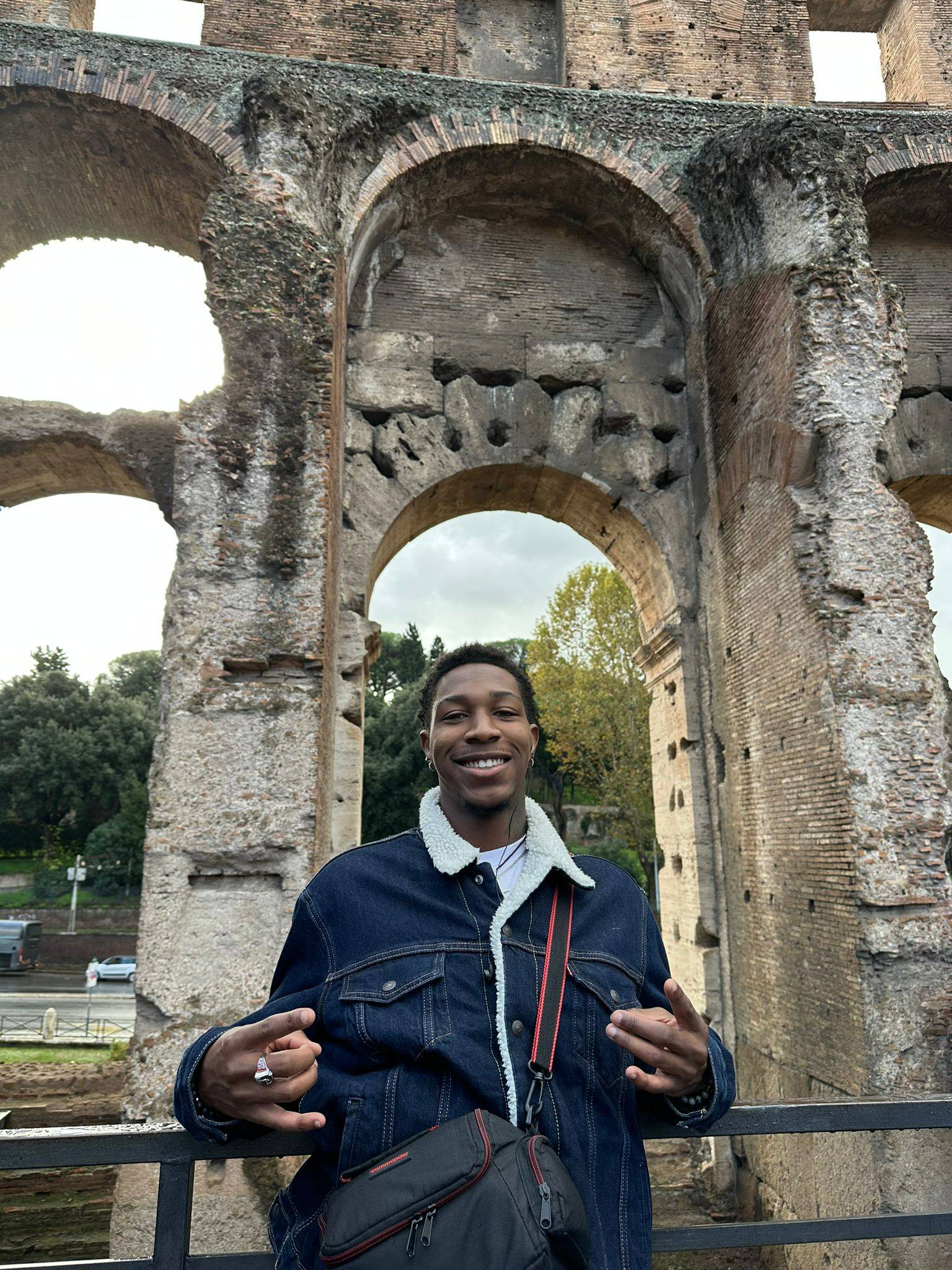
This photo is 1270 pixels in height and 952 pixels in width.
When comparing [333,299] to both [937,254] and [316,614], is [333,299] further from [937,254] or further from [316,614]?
[937,254]

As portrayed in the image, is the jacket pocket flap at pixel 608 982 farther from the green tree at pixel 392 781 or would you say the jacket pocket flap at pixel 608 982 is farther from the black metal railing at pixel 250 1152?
A: the green tree at pixel 392 781

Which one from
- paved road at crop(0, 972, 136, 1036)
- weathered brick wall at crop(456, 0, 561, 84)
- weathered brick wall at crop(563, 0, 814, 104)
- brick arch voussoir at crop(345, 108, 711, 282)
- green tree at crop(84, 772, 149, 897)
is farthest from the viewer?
green tree at crop(84, 772, 149, 897)

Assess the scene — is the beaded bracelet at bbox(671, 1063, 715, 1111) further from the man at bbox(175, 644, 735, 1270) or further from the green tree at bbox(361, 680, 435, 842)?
the green tree at bbox(361, 680, 435, 842)

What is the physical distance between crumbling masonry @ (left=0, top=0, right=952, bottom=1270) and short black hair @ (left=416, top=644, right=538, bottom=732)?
122 inches

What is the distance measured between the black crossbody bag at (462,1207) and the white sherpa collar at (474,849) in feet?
1.35

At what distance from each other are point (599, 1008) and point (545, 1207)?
34cm

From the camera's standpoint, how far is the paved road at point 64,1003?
44.1 feet

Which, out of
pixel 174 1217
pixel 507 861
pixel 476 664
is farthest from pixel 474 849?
pixel 174 1217

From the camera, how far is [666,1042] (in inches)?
54.3

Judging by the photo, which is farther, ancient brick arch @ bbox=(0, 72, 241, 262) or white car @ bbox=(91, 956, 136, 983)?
white car @ bbox=(91, 956, 136, 983)

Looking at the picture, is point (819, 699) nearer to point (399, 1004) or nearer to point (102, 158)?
point (399, 1004)

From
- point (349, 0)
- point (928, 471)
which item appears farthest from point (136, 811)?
point (928, 471)

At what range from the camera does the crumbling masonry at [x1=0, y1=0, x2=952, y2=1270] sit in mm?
4789

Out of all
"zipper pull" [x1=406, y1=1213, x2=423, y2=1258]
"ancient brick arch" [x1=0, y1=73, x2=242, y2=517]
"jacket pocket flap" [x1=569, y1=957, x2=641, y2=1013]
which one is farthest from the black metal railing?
"ancient brick arch" [x1=0, y1=73, x2=242, y2=517]
